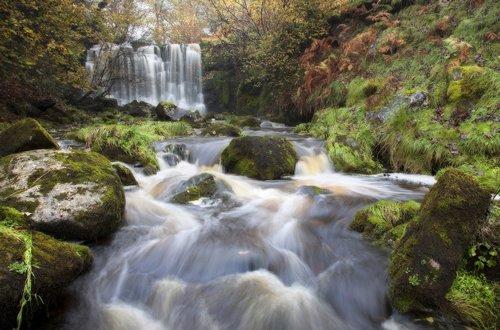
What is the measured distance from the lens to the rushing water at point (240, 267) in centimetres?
332

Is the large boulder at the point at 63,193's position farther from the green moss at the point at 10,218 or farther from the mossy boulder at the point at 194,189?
the mossy boulder at the point at 194,189

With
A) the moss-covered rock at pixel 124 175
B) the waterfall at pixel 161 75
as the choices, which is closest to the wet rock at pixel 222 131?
the moss-covered rock at pixel 124 175

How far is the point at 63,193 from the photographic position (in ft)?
13.8

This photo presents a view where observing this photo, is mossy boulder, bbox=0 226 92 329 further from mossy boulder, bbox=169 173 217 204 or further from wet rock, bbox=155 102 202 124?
wet rock, bbox=155 102 202 124

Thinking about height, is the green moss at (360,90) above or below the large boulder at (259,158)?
above

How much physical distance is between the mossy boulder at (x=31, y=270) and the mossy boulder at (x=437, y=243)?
123 inches

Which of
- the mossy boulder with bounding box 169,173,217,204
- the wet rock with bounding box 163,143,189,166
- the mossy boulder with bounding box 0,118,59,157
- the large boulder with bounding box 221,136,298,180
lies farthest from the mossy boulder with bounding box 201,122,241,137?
the mossy boulder with bounding box 0,118,59,157

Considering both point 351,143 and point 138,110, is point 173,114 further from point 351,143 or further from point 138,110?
point 351,143

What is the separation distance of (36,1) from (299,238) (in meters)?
10.1

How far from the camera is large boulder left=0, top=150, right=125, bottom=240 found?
3984 mm

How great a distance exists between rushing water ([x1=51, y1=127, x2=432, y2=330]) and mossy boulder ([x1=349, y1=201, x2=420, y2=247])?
16 centimetres

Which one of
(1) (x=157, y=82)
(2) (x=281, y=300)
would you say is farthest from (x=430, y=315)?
(1) (x=157, y=82)

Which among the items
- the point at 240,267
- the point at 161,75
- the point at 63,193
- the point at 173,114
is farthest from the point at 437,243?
the point at 161,75

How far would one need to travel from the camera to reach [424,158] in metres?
7.37
